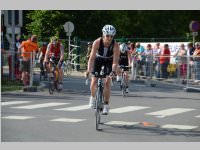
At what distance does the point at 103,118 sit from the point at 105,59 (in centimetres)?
182

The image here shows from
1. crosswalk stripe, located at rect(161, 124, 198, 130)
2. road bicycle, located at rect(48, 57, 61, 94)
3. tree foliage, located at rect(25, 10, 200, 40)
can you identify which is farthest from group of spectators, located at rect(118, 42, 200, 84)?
tree foliage, located at rect(25, 10, 200, 40)

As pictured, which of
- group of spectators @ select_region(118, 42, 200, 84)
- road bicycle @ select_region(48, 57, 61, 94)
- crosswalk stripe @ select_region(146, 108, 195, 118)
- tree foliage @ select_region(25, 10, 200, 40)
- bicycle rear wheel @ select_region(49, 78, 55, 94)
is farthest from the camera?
tree foliage @ select_region(25, 10, 200, 40)

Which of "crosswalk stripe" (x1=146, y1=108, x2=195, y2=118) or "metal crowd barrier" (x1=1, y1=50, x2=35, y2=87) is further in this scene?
"metal crowd barrier" (x1=1, y1=50, x2=35, y2=87)

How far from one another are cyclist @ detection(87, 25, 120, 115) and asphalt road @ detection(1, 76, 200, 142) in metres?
0.74

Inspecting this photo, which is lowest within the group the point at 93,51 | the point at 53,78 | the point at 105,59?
the point at 53,78

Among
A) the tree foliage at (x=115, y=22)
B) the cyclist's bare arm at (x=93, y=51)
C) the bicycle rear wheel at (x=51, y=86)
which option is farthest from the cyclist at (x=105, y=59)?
the tree foliage at (x=115, y=22)

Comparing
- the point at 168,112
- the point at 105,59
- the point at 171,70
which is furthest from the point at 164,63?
the point at 105,59

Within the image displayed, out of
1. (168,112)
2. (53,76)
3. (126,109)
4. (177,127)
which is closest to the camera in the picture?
(177,127)

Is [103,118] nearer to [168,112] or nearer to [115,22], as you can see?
[168,112]

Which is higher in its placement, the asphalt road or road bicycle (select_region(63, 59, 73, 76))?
road bicycle (select_region(63, 59, 73, 76))

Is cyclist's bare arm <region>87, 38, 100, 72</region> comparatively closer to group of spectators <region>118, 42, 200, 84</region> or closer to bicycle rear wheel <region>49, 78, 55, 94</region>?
bicycle rear wheel <region>49, 78, 55, 94</region>

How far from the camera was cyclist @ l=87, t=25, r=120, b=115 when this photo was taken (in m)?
12.3

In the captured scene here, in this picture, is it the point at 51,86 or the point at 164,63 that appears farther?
the point at 164,63

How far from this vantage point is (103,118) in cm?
1395
